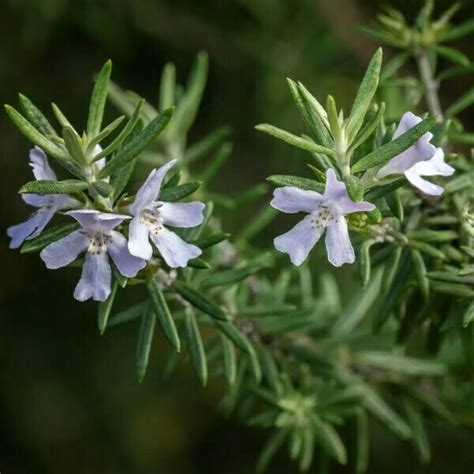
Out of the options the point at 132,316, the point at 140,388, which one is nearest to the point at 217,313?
the point at 132,316

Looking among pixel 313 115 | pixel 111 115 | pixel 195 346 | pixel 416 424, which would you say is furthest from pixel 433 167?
pixel 111 115

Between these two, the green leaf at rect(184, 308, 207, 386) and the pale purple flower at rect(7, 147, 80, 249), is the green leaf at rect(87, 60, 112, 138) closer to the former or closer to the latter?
the pale purple flower at rect(7, 147, 80, 249)

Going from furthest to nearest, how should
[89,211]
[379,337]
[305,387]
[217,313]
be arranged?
1. [379,337]
2. [305,387]
3. [217,313]
4. [89,211]

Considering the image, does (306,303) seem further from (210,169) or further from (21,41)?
(21,41)

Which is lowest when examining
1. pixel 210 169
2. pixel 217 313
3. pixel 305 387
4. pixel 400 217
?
pixel 305 387

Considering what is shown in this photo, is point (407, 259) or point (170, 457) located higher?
→ point (407, 259)

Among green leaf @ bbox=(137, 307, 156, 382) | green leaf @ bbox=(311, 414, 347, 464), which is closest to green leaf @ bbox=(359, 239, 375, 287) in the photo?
green leaf @ bbox=(137, 307, 156, 382)

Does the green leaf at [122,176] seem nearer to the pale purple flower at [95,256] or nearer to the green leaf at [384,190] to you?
the pale purple flower at [95,256]
